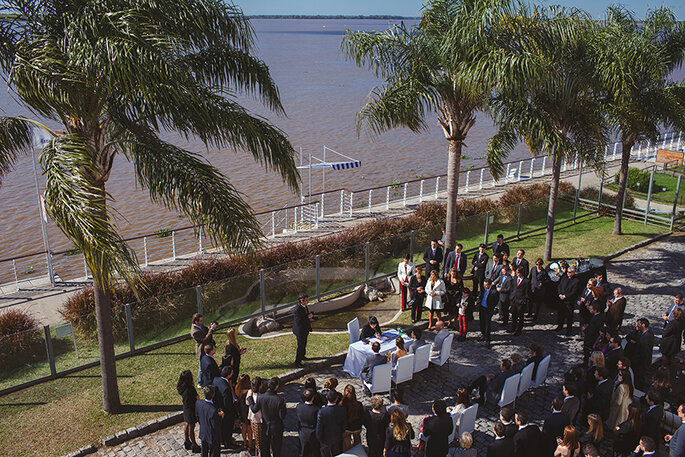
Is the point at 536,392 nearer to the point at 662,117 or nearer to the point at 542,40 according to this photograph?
the point at 542,40

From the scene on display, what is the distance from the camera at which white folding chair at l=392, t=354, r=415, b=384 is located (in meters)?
10.3

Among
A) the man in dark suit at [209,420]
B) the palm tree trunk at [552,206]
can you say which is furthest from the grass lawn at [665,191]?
the man in dark suit at [209,420]

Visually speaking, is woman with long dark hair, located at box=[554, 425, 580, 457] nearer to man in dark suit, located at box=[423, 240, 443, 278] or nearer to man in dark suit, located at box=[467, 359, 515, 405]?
man in dark suit, located at box=[467, 359, 515, 405]

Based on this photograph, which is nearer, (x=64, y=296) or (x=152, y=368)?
(x=152, y=368)

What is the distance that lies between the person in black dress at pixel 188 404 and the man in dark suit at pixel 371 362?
3.03m

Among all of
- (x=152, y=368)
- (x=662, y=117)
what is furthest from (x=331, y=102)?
(x=152, y=368)

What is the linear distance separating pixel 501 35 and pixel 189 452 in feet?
35.8

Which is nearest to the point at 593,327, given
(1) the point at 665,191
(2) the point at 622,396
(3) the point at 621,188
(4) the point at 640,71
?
(2) the point at 622,396

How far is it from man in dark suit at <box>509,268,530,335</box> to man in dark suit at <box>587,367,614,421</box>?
3.39 meters

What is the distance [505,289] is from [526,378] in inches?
123

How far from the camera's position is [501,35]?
1385cm

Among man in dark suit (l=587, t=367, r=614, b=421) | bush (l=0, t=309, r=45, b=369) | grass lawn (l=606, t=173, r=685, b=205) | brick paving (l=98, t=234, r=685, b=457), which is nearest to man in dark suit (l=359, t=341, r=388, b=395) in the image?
brick paving (l=98, t=234, r=685, b=457)

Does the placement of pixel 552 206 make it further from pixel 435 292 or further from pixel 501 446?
pixel 501 446

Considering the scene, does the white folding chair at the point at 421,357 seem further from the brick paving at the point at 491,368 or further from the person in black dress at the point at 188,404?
the person in black dress at the point at 188,404
